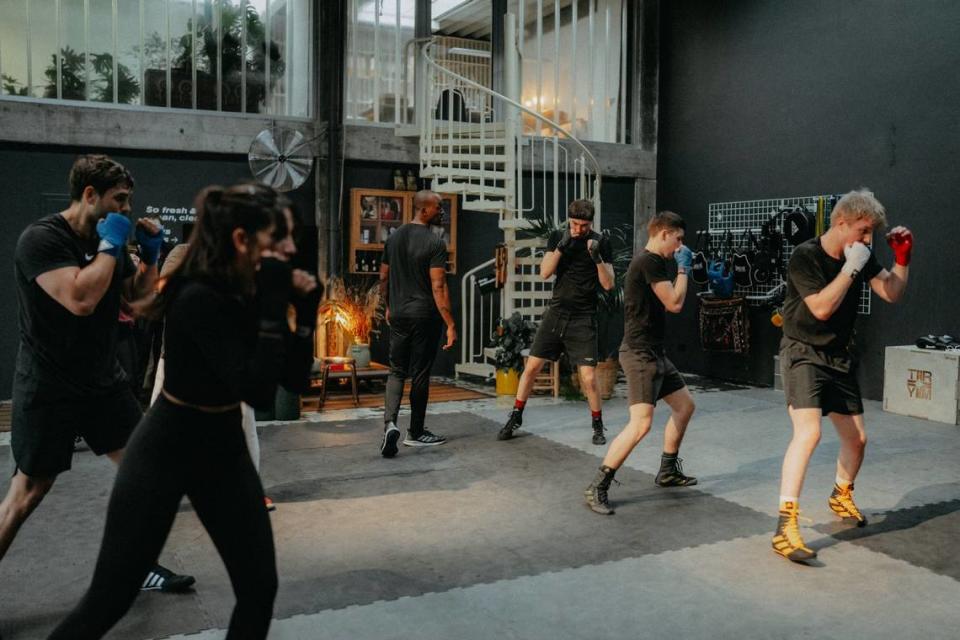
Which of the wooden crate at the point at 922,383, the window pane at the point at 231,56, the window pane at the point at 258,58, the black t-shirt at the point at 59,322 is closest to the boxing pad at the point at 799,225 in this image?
the wooden crate at the point at 922,383

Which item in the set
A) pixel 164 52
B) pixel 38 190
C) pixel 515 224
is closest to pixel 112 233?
pixel 38 190

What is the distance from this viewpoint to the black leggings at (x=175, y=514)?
200 centimetres

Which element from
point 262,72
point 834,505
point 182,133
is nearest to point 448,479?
point 834,505

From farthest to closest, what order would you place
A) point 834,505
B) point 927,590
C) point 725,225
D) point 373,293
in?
point 725,225 → point 373,293 → point 834,505 → point 927,590

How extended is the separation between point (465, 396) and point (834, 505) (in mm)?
4392

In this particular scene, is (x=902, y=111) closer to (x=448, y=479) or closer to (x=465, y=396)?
(x=465, y=396)

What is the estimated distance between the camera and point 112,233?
2719mm

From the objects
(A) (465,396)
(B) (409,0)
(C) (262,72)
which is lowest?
(A) (465,396)

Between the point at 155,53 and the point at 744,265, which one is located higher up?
the point at 155,53

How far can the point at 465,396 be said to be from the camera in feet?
27.3

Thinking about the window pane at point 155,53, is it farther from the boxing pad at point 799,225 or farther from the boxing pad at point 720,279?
the boxing pad at point 799,225

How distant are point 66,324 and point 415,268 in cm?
301

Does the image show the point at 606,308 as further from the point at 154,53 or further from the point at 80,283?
the point at 80,283

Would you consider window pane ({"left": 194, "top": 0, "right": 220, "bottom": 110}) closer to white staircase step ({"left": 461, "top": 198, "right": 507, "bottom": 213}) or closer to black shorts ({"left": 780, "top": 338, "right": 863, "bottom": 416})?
white staircase step ({"left": 461, "top": 198, "right": 507, "bottom": 213})
